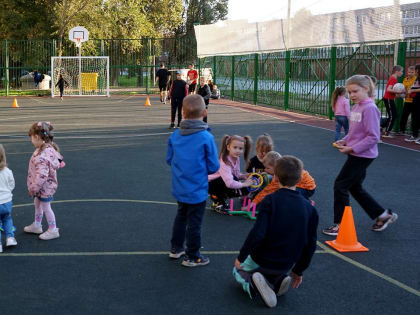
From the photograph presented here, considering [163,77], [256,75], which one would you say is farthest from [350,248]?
[163,77]

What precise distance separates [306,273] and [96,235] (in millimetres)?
2445

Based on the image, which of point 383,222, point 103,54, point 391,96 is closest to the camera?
point 383,222

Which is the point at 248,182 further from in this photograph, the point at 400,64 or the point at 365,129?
the point at 400,64

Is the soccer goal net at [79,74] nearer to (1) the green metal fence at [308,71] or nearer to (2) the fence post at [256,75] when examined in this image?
(1) the green metal fence at [308,71]

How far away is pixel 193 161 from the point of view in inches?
185

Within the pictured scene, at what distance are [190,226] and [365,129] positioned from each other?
7.40 feet

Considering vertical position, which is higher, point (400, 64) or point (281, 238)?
point (400, 64)

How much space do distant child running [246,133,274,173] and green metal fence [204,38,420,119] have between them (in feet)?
29.0

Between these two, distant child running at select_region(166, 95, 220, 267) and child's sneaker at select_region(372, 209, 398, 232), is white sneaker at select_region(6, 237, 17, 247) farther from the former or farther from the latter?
child's sneaker at select_region(372, 209, 398, 232)

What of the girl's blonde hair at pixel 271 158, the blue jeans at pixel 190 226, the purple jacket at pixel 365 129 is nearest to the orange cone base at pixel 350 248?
the purple jacket at pixel 365 129

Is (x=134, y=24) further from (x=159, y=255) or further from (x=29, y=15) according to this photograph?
(x=159, y=255)

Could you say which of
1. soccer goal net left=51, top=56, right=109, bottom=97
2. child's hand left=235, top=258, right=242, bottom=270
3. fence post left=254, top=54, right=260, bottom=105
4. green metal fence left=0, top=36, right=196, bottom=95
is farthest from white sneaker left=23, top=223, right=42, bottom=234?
green metal fence left=0, top=36, right=196, bottom=95

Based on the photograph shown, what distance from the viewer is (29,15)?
37688 mm

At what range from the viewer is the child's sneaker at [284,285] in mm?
4057
